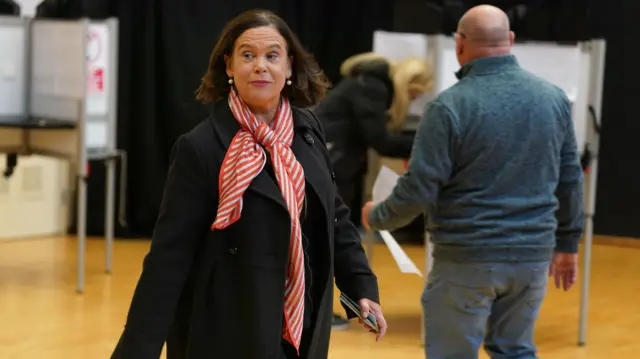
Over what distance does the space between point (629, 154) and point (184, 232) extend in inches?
234

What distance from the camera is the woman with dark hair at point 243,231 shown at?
70.6 inches

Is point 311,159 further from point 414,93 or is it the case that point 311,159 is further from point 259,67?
point 414,93

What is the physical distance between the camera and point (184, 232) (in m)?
1.80

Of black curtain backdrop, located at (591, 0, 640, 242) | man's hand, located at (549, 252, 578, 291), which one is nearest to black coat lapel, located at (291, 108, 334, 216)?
man's hand, located at (549, 252, 578, 291)

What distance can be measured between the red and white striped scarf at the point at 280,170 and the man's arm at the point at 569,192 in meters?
1.15

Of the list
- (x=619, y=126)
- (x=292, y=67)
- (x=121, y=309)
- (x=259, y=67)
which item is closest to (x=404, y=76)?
(x=121, y=309)

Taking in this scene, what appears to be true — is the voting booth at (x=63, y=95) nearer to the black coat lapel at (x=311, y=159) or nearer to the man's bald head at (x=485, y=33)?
the man's bald head at (x=485, y=33)

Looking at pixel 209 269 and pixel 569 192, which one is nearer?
pixel 209 269

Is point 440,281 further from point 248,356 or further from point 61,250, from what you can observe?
point 61,250

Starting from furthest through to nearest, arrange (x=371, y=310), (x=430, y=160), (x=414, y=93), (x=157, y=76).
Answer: (x=157, y=76), (x=414, y=93), (x=430, y=160), (x=371, y=310)

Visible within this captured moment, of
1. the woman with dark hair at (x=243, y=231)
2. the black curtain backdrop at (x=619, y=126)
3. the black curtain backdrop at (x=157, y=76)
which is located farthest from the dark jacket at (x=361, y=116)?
the black curtain backdrop at (x=619, y=126)

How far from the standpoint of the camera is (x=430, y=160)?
2635mm

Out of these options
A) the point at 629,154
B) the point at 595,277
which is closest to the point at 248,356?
the point at 595,277

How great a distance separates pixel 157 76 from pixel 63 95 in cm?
150
